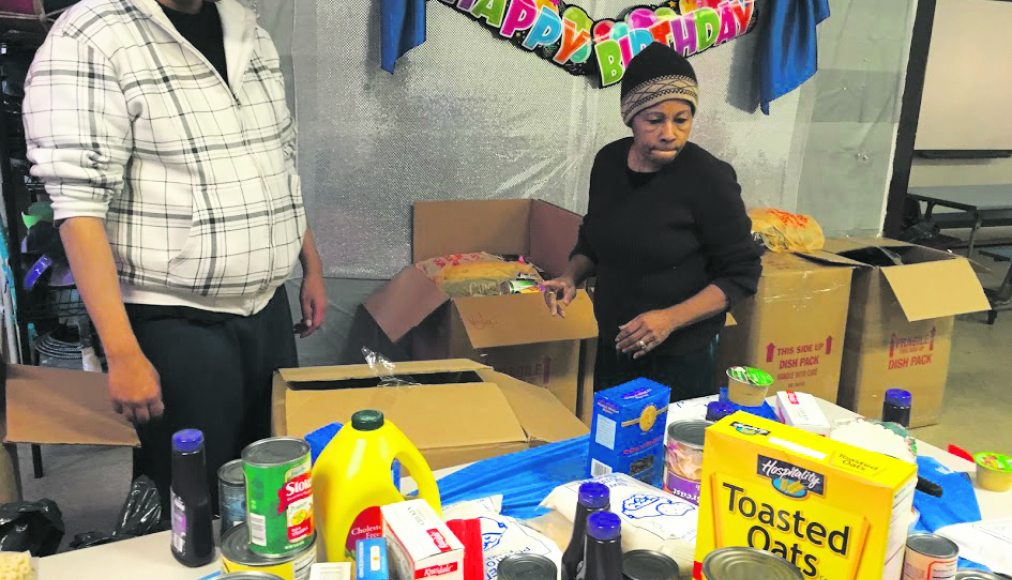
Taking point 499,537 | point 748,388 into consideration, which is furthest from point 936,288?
point 499,537

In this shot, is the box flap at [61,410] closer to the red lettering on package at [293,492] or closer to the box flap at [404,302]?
the red lettering on package at [293,492]

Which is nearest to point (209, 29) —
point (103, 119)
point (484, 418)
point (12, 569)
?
point (103, 119)

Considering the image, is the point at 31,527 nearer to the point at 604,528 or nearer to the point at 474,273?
the point at 604,528

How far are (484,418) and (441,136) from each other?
1607 mm

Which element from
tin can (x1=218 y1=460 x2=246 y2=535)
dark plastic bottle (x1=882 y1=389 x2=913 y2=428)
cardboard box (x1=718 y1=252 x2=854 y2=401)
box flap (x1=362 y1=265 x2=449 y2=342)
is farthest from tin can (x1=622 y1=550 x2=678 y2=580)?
cardboard box (x1=718 y1=252 x2=854 y2=401)

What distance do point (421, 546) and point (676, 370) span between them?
112cm

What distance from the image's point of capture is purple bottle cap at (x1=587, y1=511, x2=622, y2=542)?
78 centimetres

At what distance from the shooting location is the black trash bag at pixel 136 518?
1.21m

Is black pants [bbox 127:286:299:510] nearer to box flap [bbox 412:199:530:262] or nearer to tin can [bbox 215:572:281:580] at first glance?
tin can [bbox 215:572:281:580]

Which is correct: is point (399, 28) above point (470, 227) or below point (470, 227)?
above

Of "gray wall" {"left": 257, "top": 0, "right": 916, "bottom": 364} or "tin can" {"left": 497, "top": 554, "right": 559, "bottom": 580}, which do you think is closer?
"tin can" {"left": 497, "top": 554, "right": 559, "bottom": 580}

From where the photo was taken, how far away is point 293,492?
87 cm

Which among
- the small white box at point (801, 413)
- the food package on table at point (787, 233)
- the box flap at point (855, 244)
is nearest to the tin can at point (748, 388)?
the small white box at point (801, 413)

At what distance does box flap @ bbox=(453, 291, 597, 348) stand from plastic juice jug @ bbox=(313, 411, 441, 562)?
1.36m
